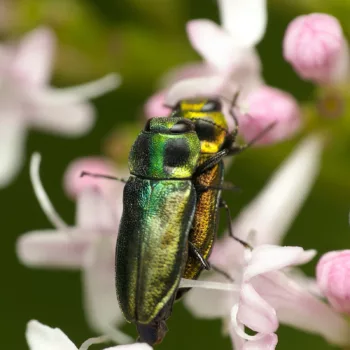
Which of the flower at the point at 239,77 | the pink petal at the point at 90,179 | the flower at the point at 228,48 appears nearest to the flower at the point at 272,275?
the flower at the point at 239,77

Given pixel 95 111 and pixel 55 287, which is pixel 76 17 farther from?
pixel 55 287

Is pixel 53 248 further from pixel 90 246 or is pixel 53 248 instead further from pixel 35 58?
pixel 35 58

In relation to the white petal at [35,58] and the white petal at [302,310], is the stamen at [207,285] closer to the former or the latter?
the white petal at [302,310]

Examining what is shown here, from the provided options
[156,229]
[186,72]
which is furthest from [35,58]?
[156,229]

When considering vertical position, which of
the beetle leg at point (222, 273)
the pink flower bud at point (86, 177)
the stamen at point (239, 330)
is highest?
the stamen at point (239, 330)

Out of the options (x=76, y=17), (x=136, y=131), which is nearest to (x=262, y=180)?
(x=136, y=131)

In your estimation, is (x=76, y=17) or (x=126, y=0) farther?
(x=126, y=0)
